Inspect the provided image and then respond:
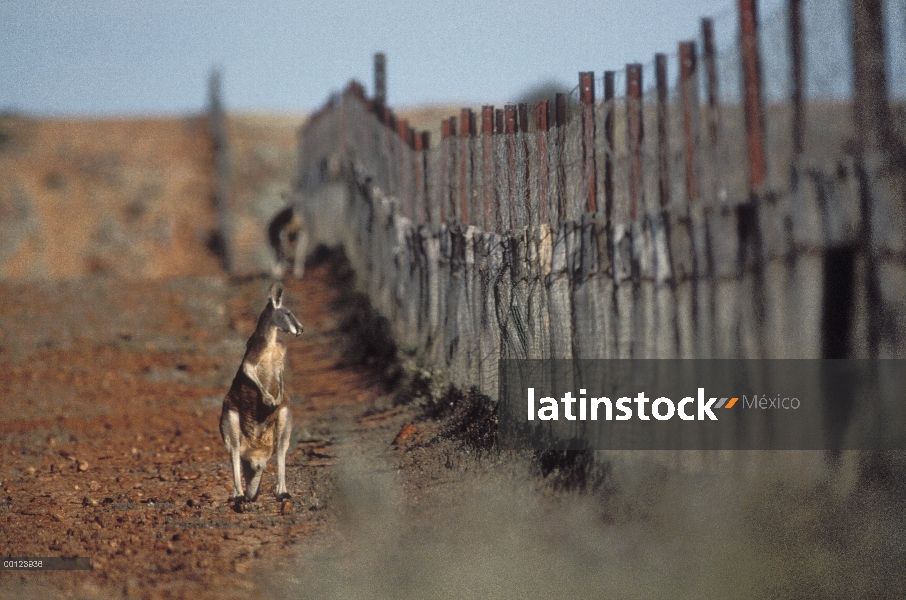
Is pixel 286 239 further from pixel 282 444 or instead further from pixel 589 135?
pixel 589 135

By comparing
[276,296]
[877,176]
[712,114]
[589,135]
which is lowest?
[276,296]

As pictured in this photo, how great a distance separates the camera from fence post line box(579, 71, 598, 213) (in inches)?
283

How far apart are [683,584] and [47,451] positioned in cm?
702

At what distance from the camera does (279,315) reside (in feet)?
25.1

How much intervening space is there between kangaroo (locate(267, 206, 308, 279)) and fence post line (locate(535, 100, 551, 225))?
1300cm

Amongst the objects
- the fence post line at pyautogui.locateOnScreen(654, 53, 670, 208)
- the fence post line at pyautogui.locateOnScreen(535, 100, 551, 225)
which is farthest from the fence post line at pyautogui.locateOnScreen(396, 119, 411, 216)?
the fence post line at pyautogui.locateOnScreen(654, 53, 670, 208)

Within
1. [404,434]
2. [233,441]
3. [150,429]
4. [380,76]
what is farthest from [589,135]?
[380,76]

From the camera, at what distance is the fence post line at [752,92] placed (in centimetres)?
569

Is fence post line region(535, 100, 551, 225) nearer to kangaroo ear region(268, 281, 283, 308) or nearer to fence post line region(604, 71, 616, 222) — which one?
fence post line region(604, 71, 616, 222)

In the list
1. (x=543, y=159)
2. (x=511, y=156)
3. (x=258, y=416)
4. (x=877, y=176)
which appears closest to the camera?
(x=877, y=176)

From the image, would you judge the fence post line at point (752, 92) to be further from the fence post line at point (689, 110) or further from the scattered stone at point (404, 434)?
the scattered stone at point (404, 434)

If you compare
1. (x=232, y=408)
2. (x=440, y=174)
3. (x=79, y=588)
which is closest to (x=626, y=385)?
(x=232, y=408)

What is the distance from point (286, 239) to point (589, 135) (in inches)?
565

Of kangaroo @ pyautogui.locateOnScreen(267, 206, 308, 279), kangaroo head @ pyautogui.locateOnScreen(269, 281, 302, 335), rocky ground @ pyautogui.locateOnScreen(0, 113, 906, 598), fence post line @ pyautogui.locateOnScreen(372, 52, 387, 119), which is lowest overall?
rocky ground @ pyautogui.locateOnScreen(0, 113, 906, 598)
